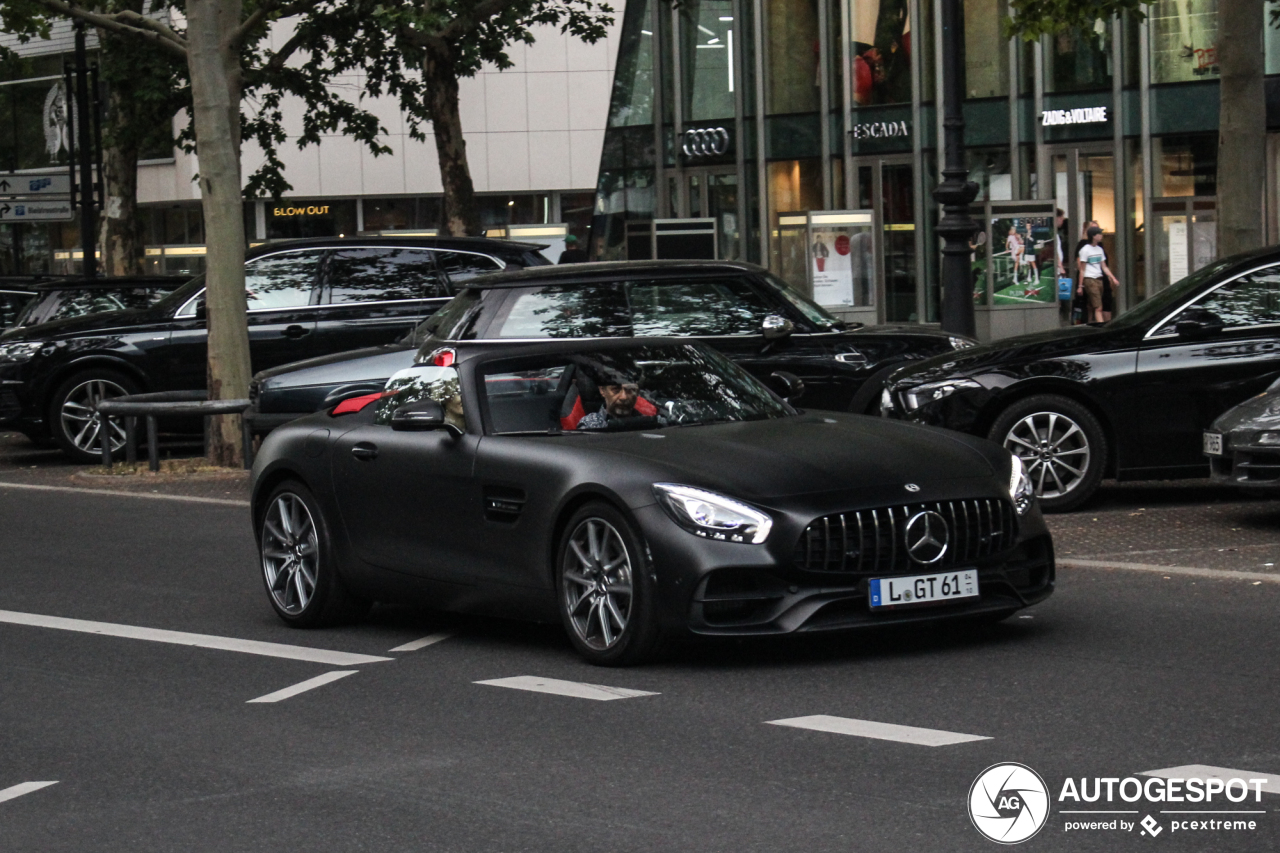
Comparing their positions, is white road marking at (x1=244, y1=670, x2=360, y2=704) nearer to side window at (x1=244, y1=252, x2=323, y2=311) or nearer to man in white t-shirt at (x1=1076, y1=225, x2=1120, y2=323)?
side window at (x1=244, y1=252, x2=323, y2=311)

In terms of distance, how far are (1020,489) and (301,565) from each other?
132 inches

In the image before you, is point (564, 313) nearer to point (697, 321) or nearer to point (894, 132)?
point (697, 321)

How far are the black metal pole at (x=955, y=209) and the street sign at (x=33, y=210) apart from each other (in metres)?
18.4

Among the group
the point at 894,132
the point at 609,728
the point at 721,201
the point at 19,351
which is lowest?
the point at 609,728

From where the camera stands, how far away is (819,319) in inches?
573

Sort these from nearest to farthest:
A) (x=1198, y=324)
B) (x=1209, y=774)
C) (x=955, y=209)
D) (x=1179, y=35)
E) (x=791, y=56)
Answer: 1. (x=1209, y=774)
2. (x=1198, y=324)
3. (x=955, y=209)
4. (x=1179, y=35)
5. (x=791, y=56)

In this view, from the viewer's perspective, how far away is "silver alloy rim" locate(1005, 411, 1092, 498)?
487 inches

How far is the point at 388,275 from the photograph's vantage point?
18.2 m

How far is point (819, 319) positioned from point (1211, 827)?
9624mm

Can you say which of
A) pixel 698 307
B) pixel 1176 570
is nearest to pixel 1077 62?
pixel 698 307

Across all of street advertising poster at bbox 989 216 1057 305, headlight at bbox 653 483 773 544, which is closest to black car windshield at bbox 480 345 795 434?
headlight at bbox 653 483 773 544

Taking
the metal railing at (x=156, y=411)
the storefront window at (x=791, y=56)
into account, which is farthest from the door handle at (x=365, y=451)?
the storefront window at (x=791, y=56)

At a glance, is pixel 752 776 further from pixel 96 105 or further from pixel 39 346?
pixel 96 105
